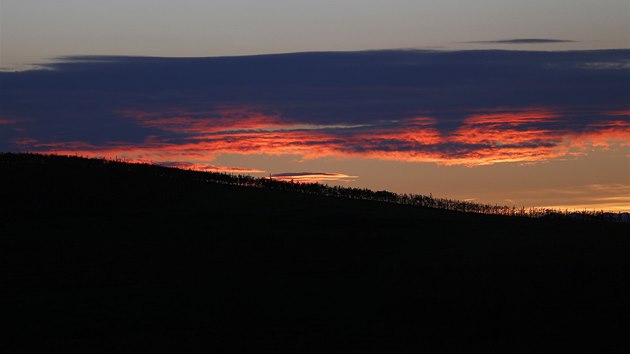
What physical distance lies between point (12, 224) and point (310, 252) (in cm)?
1550

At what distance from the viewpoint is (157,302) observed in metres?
28.4

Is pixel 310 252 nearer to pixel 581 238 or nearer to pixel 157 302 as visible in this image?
pixel 157 302

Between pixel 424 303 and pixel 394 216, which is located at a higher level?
pixel 394 216

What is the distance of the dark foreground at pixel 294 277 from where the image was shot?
80.3ft

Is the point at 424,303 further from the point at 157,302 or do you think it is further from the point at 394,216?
the point at 394,216

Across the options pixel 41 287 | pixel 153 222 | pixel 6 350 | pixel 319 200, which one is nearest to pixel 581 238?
pixel 319 200

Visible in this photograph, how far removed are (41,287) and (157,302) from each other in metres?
5.07

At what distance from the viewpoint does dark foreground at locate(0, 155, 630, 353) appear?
24.5 m

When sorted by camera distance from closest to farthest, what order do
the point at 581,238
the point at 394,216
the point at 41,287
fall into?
the point at 41,287 < the point at 581,238 < the point at 394,216

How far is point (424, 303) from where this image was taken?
27.8 meters

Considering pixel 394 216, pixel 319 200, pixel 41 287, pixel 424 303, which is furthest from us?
pixel 319 200

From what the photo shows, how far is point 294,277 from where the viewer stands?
3197 centimetres

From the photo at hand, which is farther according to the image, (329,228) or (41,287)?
(329,228)

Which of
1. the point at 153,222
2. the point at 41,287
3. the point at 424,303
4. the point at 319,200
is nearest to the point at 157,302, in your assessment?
the point at 41,287
